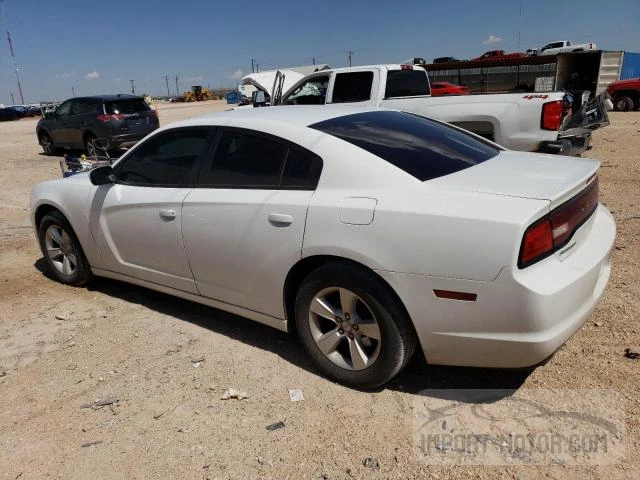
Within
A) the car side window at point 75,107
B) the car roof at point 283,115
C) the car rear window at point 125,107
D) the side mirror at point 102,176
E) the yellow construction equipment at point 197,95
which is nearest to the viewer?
the car roof at point 283,115

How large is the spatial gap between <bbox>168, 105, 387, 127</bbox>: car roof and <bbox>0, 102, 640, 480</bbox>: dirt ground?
1.50 metres

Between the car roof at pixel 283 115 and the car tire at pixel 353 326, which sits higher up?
the car roof at pixel 283 115

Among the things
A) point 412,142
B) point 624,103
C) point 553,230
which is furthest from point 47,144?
point 624,103

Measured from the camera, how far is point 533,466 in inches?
89.1

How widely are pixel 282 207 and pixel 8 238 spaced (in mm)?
5344

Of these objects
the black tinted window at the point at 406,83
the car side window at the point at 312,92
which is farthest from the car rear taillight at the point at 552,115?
the car side window at the point at 312,92

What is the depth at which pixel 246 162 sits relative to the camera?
3252mm

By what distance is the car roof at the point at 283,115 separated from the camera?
326 cm

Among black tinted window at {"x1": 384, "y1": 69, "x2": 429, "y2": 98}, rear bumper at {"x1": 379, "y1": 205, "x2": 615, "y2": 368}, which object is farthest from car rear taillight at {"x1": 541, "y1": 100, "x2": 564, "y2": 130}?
rear bumper at {"x1": 379, "y1": 205, "x2": 615, "y2": 368}

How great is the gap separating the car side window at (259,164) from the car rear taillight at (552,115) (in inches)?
177

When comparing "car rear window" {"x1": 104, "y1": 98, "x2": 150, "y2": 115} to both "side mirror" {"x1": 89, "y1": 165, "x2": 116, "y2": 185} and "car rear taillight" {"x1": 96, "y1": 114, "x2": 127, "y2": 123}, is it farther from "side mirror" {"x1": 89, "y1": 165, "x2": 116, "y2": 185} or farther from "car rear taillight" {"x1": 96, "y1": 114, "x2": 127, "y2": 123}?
"side mirror" {"x1": 89, "y1": 165, "x2": 116, "y2": 185}

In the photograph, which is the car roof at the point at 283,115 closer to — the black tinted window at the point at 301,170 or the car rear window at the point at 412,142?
Result: the car rear window at the point at 412,142

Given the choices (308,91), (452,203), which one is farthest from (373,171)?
(308,91)

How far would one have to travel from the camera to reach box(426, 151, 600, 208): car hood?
246 cm
